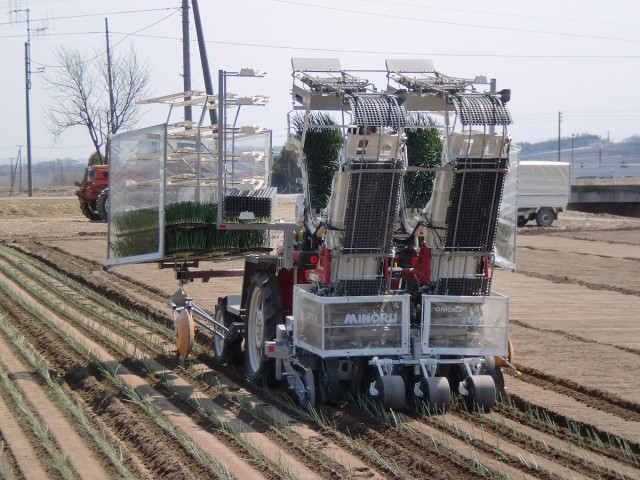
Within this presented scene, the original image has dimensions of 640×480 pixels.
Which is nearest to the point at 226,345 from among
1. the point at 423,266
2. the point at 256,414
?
the point at 256,414

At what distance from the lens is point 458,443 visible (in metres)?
8.61

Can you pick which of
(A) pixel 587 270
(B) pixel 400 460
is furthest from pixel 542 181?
(B) pixel 400 460

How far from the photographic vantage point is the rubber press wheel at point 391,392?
9.28m

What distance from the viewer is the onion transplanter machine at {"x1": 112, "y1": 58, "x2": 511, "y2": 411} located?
9.41m

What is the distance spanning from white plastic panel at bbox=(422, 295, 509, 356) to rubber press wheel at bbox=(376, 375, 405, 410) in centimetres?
45

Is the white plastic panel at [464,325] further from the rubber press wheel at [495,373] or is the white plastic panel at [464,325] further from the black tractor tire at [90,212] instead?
the black tractor tire at [90,212]

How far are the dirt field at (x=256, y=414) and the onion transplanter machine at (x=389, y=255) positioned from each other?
35 cm

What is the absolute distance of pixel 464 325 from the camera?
9719 millimetres

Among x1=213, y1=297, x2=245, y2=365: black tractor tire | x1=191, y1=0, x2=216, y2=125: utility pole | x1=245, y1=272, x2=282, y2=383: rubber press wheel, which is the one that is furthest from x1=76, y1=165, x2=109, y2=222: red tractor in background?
x1=245, y1=272, x2=282, y2=383: rubber press wheel

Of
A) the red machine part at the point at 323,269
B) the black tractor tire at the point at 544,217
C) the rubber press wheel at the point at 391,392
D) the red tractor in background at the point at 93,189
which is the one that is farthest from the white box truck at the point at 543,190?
the rubber press wheel at the point at 391,392

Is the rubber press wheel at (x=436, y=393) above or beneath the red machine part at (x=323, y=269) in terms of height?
beneath

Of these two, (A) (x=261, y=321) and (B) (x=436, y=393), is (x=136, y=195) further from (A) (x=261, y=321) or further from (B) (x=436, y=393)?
(B) (x=436, y=393)

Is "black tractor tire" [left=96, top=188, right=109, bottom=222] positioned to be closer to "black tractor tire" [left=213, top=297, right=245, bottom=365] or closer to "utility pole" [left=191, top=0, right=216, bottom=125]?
"utility pole" [left=191, top=0, right=216, bottom=125]

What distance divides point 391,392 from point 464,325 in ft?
3.15
